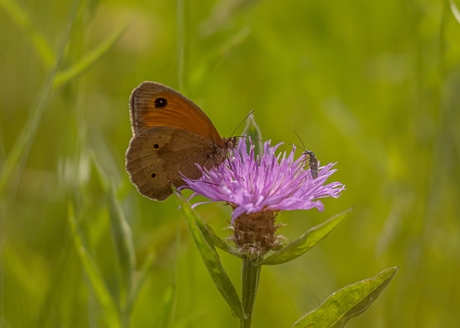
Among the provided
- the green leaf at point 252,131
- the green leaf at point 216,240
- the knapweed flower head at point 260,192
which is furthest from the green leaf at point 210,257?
the green leaf at point 252,131

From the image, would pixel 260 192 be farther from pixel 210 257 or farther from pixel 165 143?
pixel 165 143

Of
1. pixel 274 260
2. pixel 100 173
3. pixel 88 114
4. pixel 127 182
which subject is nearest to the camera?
pixel 274 260

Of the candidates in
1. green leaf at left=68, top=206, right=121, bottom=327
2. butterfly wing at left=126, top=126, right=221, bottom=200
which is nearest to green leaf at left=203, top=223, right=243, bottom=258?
green leaf at left=68, top=206, right=121, bottom=327

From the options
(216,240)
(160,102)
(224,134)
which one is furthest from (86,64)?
(224,134)

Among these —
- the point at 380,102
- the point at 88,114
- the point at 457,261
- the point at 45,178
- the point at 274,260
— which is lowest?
the point at 457,261

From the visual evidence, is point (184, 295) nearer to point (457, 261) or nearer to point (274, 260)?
point (457, 261)

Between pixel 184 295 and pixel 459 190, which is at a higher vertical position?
pixel 184 295

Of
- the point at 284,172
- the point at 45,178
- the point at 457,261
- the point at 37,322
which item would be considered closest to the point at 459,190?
the point at 457,261

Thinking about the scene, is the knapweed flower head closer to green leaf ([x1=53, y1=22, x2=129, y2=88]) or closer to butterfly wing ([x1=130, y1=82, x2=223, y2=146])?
butterfly wing ([x1=130, y1=82, x2=223, y2=146])
